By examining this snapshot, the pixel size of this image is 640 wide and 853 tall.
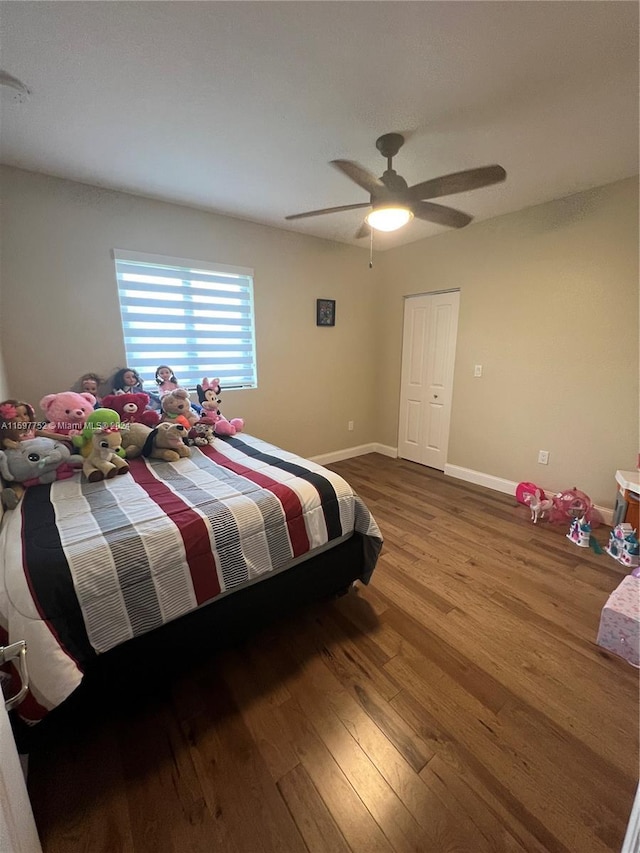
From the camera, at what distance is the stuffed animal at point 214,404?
257 cm

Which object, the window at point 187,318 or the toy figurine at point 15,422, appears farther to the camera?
the window at point 187,318

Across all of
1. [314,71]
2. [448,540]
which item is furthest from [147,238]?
[448,540]

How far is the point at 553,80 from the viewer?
1.44 metres

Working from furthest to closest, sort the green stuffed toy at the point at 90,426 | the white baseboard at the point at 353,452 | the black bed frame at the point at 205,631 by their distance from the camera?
the white baseboard at the point at 353,452 < the green stuffed toy at the point at 90,426 < the black bed frame at the point at 205,631

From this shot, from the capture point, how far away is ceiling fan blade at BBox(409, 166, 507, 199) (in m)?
1.54

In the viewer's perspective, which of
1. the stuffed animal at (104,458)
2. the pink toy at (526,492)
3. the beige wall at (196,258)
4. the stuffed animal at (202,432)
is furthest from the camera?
the pink toy at (526,492)

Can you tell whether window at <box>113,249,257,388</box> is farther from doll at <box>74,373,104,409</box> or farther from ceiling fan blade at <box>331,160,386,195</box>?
ceiling fan blade at <box>331,160,386,195</box>

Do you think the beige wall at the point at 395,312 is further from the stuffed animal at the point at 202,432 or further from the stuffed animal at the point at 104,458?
the stuffed animal at the point at 104,458

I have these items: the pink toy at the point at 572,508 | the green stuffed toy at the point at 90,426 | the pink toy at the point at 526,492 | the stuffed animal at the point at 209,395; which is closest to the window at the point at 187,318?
the stuffed animal at the point at 209,395

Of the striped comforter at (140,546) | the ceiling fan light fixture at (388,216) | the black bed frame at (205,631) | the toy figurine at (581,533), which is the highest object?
the ceiling fan light fixture at (388,216)

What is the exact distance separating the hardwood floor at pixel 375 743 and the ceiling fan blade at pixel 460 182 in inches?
84.8

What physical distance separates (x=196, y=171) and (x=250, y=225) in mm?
890

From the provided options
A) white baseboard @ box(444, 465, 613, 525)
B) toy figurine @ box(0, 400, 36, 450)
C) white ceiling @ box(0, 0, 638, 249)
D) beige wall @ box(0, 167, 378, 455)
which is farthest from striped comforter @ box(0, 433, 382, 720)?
white baseboard @ box(444, 465, 613, 525)

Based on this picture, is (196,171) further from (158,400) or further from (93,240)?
(158,400)
